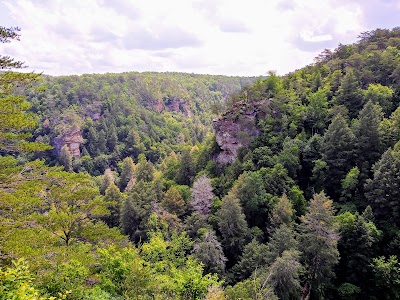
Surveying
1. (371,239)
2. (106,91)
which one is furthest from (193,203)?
(106,91)

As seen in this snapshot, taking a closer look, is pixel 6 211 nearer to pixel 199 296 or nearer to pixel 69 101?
pixel 199 296

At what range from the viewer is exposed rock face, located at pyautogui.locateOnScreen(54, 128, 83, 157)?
104125 millimetres

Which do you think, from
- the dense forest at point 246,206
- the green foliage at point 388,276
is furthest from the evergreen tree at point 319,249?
the green foliage at point 388,276

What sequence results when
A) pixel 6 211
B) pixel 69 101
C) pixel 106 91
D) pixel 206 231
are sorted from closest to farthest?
pixel 6 211 → pixel 206 231 → pixel 69 101 → pixel 106 91

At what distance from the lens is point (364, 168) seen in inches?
1523

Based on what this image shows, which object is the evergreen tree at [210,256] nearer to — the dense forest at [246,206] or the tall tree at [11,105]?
the dense forest at [246,206]

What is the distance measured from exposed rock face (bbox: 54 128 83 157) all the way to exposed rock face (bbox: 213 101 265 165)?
69.1 meters

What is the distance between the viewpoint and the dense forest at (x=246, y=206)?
15.4 m

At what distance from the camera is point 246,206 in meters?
39.2

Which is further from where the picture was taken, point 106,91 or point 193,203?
point 106,91

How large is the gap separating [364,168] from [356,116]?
37.6 feet

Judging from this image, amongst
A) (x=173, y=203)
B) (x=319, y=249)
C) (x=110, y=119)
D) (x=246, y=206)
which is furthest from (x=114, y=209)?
(x=110, y=119)

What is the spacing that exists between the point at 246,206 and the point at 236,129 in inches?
551

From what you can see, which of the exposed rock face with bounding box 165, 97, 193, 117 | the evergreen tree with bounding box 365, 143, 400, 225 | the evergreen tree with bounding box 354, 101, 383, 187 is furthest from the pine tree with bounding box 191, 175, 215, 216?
the exposed rock face with bounding box 165, 97, 193, 117
